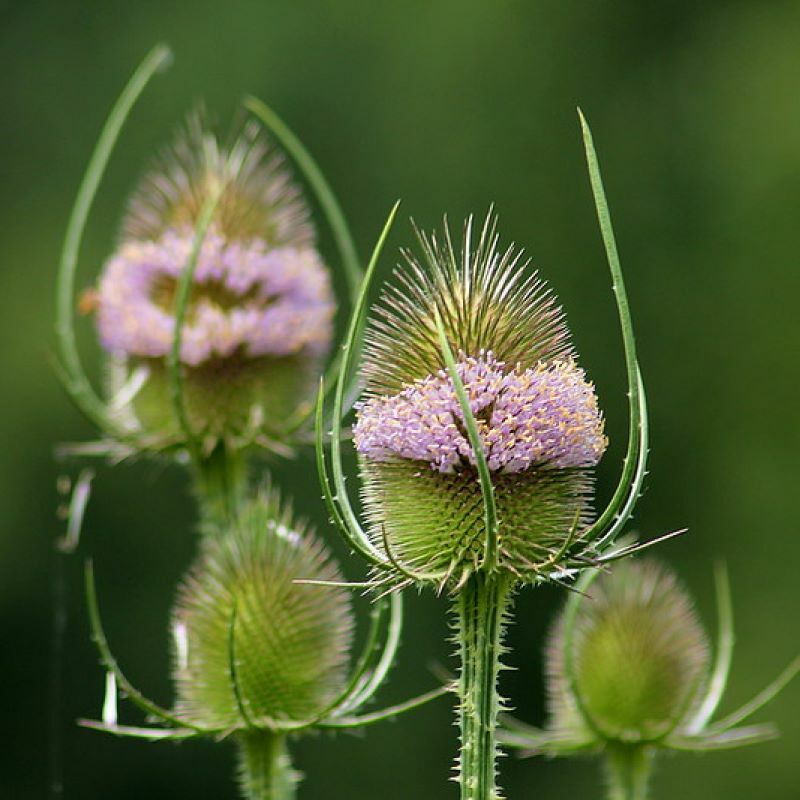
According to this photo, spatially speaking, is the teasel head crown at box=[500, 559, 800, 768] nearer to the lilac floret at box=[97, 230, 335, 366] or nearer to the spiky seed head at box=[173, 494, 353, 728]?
the spiky seed head at box=[173, 494, 353, 728]

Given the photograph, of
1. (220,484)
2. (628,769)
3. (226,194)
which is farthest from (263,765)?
(226,194)

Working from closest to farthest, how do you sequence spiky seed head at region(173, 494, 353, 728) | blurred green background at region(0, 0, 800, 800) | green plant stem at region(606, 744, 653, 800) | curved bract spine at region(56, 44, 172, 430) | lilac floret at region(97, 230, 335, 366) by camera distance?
spiky seed head at region(173, 494, 353, 728) < green plant stem at region(606, 744, 653, 800) < curved bract spine at region(56, 44, 172, 430) < lilac floret at region(97, 230, 335, 366) < blurred green background at region(0, 0, 800, 800)

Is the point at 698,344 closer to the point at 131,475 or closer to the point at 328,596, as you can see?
the point at 131,475

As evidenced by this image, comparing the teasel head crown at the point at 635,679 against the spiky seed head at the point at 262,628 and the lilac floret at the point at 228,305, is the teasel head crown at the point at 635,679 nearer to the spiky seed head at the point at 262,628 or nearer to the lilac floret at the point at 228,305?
the spiky seed head at the point at 262,628

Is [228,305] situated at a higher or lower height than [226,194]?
lower

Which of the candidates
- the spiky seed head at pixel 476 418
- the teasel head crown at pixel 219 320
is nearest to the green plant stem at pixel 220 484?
the teasel head crown at pixel 219 320

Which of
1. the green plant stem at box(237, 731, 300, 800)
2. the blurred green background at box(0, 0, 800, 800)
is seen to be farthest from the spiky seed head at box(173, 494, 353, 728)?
the blurred green background at box(0, 0, 800, 800)

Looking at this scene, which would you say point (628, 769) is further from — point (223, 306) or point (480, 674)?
point (223, 306)
